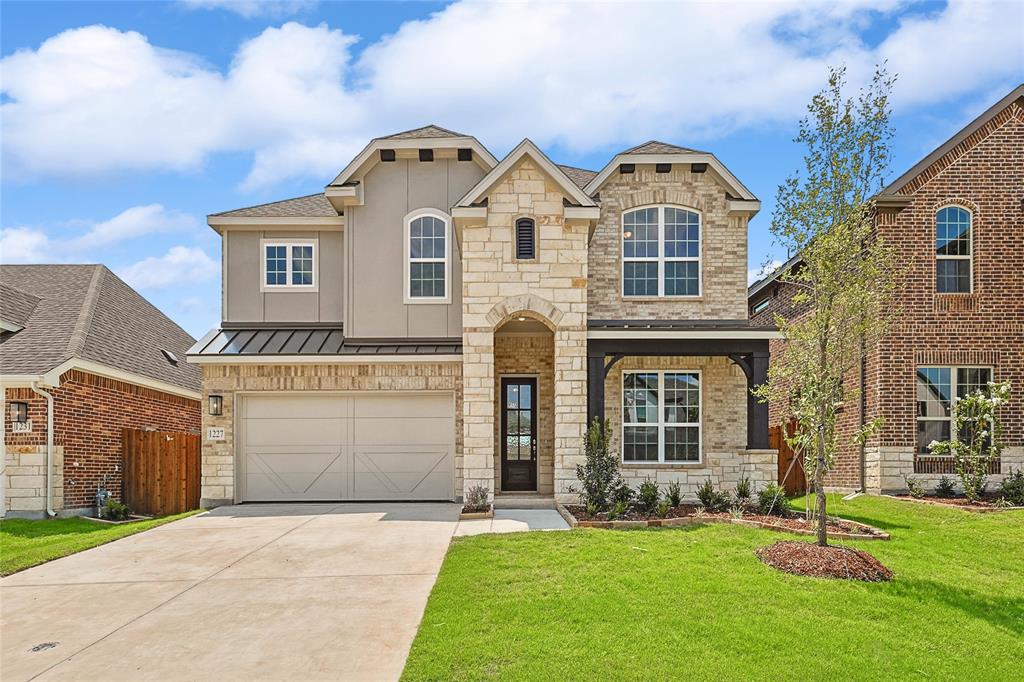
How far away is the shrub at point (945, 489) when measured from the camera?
48.4 ft

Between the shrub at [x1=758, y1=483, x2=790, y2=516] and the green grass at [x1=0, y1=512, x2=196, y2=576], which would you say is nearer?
the green grass at [x1=0, y1=512, x2=196, y2=576]

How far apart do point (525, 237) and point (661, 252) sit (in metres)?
3.18

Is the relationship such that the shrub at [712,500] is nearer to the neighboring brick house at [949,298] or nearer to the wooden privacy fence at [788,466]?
the wooden privacy fence at [788,466]

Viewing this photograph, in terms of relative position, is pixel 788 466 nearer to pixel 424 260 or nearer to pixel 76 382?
pixel 424 260

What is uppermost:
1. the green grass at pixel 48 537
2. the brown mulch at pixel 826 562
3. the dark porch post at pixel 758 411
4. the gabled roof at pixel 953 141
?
the gabled roof at pixel 953 141

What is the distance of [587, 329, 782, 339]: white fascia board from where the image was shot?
13.5 meters

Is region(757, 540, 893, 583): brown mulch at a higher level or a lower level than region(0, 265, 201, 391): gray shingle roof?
lower

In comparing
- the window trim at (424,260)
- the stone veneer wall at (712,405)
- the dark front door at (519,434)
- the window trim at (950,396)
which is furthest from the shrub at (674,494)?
the window trim at (424,260)

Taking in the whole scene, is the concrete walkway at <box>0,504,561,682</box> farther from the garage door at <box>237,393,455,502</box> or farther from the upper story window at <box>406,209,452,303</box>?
the upper story window at <box>406,209,452,303</box>

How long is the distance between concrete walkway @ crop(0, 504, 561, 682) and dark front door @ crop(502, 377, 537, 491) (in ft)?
12.5

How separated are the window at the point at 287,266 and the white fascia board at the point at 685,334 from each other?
21.9ft

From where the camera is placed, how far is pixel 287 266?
1648 cm

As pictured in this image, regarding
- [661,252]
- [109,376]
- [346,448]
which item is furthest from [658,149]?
[109,376]

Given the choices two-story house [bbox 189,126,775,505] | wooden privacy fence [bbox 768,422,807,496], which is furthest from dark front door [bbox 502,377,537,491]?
wooden privacy fence [bbox 768,422,807,496]
